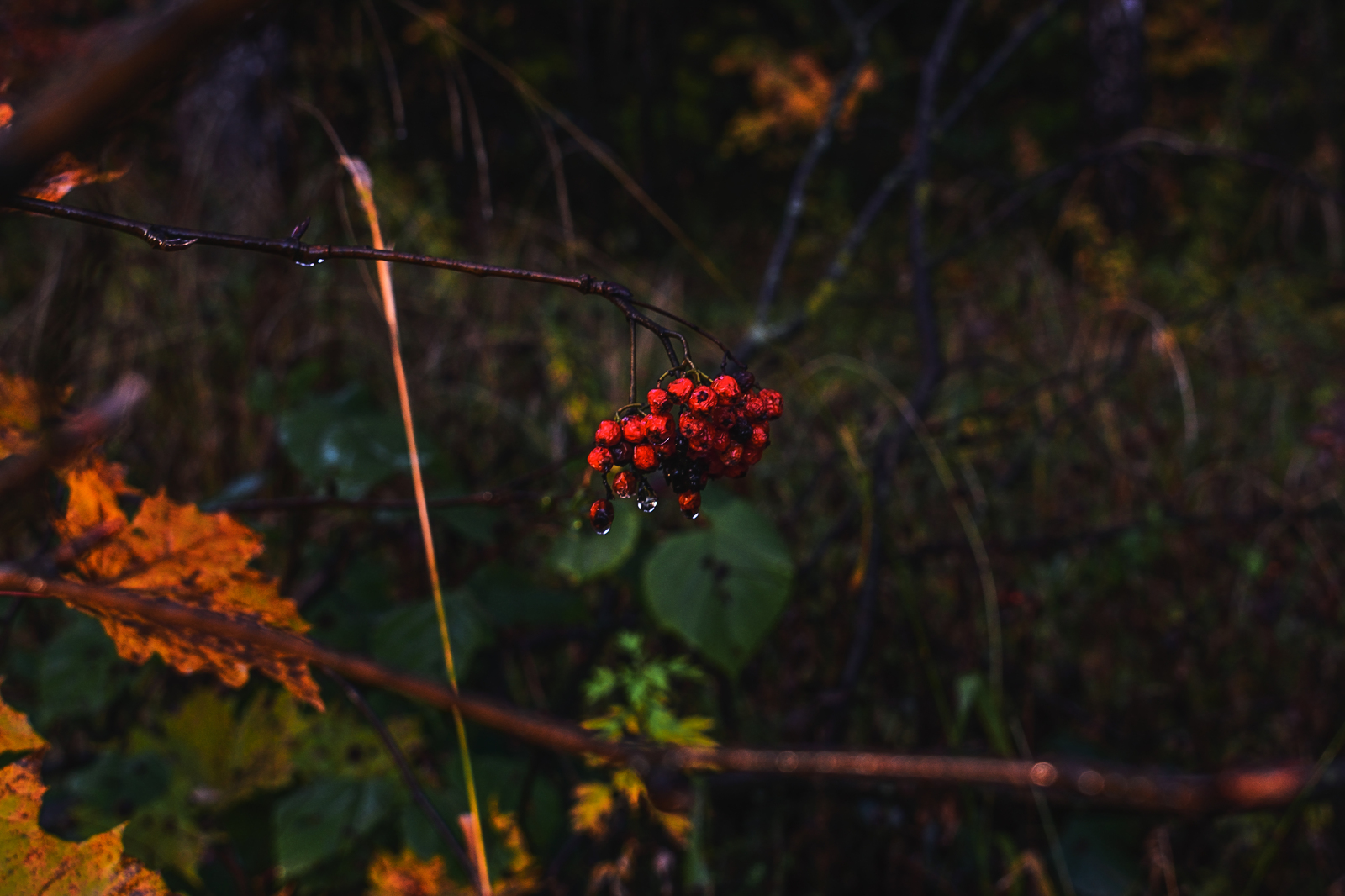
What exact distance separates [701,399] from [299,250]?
0.23m

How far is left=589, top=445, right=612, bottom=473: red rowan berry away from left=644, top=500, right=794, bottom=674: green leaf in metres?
0.72

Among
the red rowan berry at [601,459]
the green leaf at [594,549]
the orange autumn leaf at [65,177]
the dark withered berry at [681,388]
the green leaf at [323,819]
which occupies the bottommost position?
the green leaf at [323,819]

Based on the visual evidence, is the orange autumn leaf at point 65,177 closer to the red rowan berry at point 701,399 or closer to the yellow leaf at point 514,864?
the red rowan berry at point 701,399

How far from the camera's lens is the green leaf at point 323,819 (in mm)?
976

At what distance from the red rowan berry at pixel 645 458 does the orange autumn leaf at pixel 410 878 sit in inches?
26.9

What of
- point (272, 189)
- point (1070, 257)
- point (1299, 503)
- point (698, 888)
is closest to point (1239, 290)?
point (1299, 503)

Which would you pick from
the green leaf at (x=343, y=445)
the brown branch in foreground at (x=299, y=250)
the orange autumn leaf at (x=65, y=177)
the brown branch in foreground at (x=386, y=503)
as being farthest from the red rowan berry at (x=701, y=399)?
the green leaf at (x=343, y=445)

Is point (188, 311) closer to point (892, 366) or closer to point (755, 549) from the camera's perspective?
point (755, 549)

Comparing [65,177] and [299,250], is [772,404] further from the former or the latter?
[65,177]

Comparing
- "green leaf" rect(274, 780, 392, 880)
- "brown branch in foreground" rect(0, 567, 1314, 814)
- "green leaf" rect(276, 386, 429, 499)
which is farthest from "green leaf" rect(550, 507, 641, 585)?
"brown branch in foreground" rect(0, 567, 1314, 814)

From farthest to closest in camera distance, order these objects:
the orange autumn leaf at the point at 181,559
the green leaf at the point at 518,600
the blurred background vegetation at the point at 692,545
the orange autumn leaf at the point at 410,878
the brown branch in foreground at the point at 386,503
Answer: the green leaf at the point at 518,600, the blurred background vegetation at the point at 692,545, the orange autumn leaf at the point at 410,878, the brown branch in foreground at the point at 386,503, the orange autumn leaf at the point at 181,559

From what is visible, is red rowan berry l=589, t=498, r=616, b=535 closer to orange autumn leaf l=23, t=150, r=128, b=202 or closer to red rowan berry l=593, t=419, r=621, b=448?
red rowan berry l=593, t=419, r=621, b=448

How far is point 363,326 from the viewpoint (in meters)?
2.19

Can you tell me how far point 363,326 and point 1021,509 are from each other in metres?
1.73
